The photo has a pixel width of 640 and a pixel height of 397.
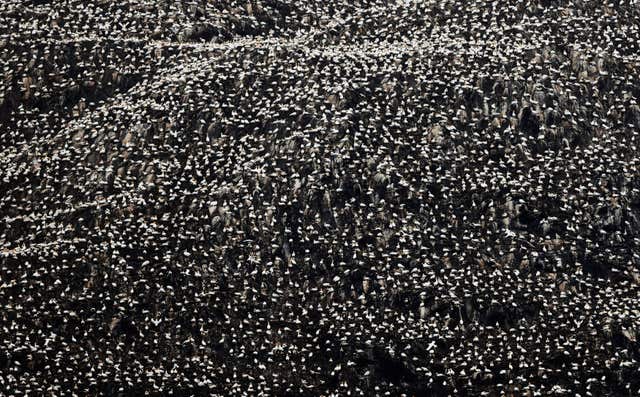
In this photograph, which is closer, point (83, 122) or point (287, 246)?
point (287, 246)

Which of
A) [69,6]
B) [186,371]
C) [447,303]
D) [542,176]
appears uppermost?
[69,6]

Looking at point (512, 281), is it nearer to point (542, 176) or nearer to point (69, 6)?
point (542, 176)

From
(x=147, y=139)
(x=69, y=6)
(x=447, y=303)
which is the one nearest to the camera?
(x=447, y=303)

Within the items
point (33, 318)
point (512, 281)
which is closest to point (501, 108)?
point (512, 281)

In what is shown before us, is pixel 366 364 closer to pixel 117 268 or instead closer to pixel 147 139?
pixel 117 268

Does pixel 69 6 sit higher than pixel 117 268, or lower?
higher

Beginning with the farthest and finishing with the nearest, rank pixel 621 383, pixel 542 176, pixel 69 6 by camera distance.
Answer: pixel 69 6 → pixel 542 176 → pixel 621 383
